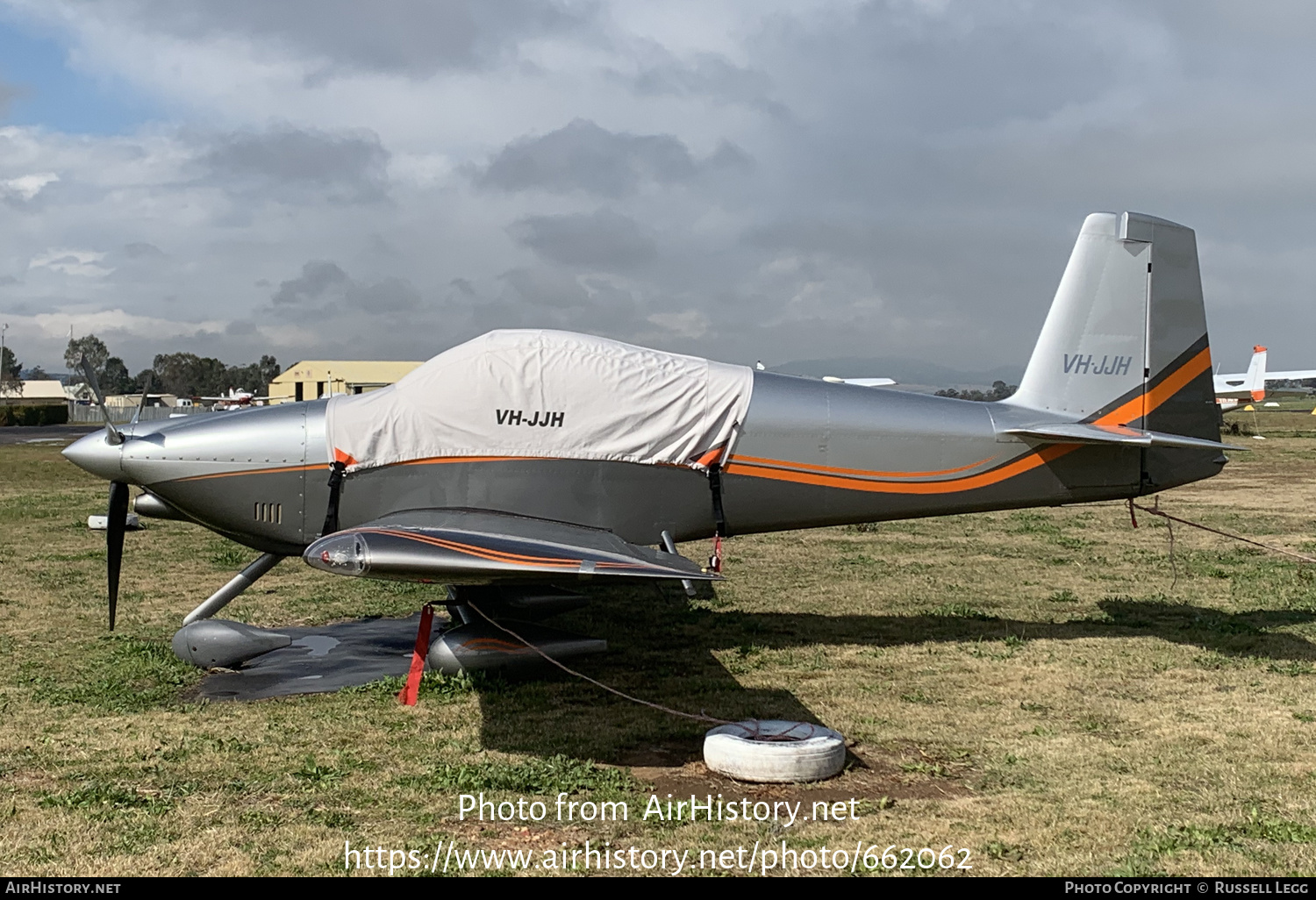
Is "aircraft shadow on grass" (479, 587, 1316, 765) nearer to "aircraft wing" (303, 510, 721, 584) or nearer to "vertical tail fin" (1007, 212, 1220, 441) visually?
"aircraft wing" (303, 510, 721, 584)

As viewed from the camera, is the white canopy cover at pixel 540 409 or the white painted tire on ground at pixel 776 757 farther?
the white canopy cover at pixel 540 409

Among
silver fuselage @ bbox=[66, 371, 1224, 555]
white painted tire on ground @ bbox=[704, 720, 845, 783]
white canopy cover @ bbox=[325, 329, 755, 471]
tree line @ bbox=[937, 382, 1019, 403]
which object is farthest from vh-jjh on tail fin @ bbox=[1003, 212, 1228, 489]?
white painted tire on ground @ bbox=[704, 720, 845, 783]

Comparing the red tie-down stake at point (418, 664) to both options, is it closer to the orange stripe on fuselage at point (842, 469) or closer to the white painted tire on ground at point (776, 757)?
the white painted tire on ground at point (776, 757)

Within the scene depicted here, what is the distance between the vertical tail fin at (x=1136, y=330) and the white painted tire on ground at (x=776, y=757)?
174 inches

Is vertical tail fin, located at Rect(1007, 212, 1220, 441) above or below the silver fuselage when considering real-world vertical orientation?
above

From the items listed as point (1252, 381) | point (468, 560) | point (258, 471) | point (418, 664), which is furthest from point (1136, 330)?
point (1252, 381)

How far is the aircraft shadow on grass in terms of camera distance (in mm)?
6484

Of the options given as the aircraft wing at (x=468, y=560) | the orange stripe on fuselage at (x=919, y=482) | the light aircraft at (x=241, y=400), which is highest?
the light aircraft at (x=241, y=400)

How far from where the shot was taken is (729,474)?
8062 millimetres

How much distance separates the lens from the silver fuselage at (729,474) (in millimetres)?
7641

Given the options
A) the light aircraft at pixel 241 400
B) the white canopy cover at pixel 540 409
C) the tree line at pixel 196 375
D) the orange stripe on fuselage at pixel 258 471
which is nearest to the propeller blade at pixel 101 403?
the orange stripe on fuselage at pixel 258 471

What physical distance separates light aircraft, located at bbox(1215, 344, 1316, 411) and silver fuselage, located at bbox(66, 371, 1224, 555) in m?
39.0
